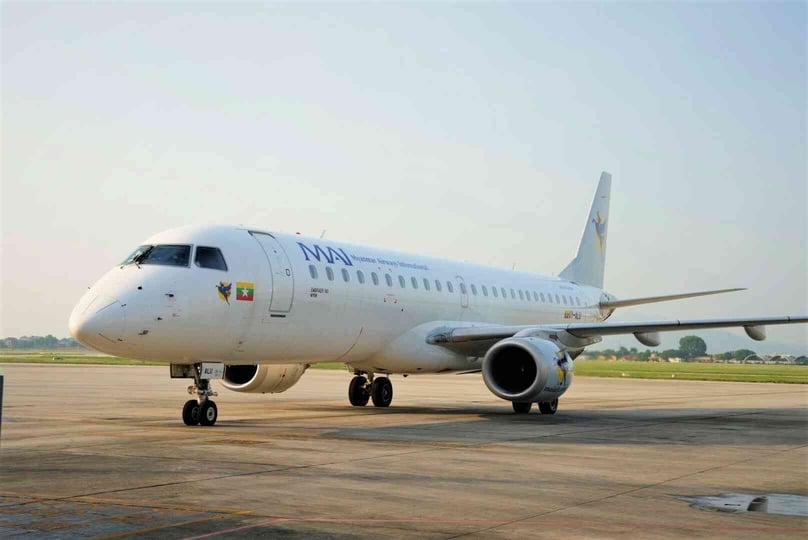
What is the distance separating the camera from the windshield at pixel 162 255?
15.8 m

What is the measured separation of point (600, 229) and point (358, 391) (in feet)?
44.8

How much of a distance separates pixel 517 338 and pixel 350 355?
3467mm

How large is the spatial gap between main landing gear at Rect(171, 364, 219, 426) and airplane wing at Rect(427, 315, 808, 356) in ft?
21.2

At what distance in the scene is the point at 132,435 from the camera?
46.8ft

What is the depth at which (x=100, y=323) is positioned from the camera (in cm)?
1448

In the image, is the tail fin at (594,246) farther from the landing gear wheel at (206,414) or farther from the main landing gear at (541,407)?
the landing gear wheel at (206,414)

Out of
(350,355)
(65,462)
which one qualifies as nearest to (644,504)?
(65,462)

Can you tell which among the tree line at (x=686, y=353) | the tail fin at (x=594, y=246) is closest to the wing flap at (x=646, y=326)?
the tail fin at (x=594, y=246)

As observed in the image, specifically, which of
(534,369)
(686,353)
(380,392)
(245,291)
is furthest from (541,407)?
(686,353)

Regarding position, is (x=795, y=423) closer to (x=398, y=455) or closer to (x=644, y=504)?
(x=398, y=455)

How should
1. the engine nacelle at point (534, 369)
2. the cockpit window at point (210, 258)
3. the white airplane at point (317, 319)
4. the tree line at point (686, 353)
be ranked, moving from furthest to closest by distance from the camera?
the tree line at point (686, 353) → the engine nacelle at point (534, 369) → the cockpit window at point (210, 258) → the white airplane at point (317, 319)

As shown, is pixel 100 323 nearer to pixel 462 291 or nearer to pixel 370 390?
pixel 370 390

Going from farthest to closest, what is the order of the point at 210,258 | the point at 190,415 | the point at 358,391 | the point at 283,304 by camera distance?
the point at 358,391 < the point at 283,304 < the point at 210,258 < the point at 190,415

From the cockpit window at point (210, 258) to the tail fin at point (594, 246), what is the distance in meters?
16.8
